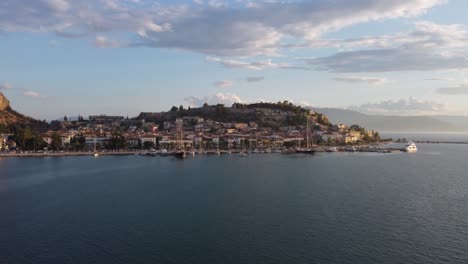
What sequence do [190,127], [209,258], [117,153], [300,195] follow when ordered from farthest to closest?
1. [190,127]
2. [117,153]
3. [300,195]
4. [209,258]

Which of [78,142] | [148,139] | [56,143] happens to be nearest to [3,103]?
[78,142]

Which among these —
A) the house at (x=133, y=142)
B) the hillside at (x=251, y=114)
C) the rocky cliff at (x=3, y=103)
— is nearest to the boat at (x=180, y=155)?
the house at (x=133, y=142)

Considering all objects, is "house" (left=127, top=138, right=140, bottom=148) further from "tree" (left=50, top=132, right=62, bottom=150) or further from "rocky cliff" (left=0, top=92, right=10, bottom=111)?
"rocky cliff" (left=0, top=92, right=10, bottom=111)

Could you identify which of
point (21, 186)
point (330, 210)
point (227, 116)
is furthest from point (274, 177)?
point (227, 116)

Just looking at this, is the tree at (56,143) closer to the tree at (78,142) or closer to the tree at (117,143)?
the tree at (78,142)

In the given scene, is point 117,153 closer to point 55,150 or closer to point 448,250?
point 55,150

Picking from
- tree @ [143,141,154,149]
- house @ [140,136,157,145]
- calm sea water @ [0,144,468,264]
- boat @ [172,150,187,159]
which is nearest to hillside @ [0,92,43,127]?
house @ [140,136,157,145]

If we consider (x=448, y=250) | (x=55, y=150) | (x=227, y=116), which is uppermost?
(x=227, y=116)
